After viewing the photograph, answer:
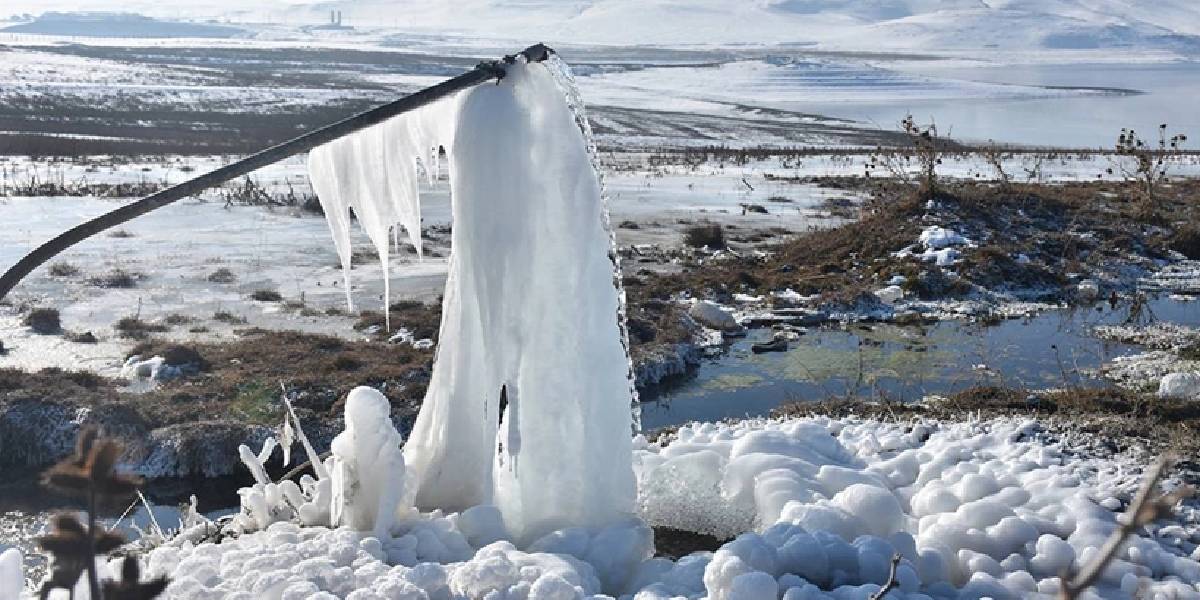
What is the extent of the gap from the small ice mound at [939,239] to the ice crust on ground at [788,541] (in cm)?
1018

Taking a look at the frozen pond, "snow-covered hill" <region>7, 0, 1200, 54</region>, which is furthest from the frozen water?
"snow-covered hill" <region>7, 0, 1200, 54</region>

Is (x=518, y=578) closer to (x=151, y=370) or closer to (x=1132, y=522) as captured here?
(x=1132, y=522)

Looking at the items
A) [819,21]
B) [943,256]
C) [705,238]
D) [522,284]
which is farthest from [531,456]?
[819,21]

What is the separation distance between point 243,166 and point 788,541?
3083mm

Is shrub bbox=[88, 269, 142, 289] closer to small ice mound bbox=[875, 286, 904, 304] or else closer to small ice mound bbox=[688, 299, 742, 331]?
small ice mound bbox=[688, 299, 742, 331]

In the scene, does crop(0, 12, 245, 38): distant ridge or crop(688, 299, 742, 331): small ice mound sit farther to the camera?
crop(0, 12, 245, 38): distant ridge

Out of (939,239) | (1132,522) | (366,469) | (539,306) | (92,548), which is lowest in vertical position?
(939,239)

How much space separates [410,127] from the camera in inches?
233

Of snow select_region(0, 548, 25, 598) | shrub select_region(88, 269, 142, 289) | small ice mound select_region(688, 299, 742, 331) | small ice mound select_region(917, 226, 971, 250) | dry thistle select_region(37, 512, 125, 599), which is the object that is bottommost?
small ice mound select_region(688, 299, 742, 331)

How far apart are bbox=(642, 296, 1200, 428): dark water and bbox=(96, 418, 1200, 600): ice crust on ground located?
3.12 m

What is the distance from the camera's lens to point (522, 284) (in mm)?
5719

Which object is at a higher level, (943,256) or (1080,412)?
(1080,412)

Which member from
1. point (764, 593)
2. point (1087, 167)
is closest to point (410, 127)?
point (764, 593)

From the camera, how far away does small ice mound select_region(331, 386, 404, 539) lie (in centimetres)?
555
